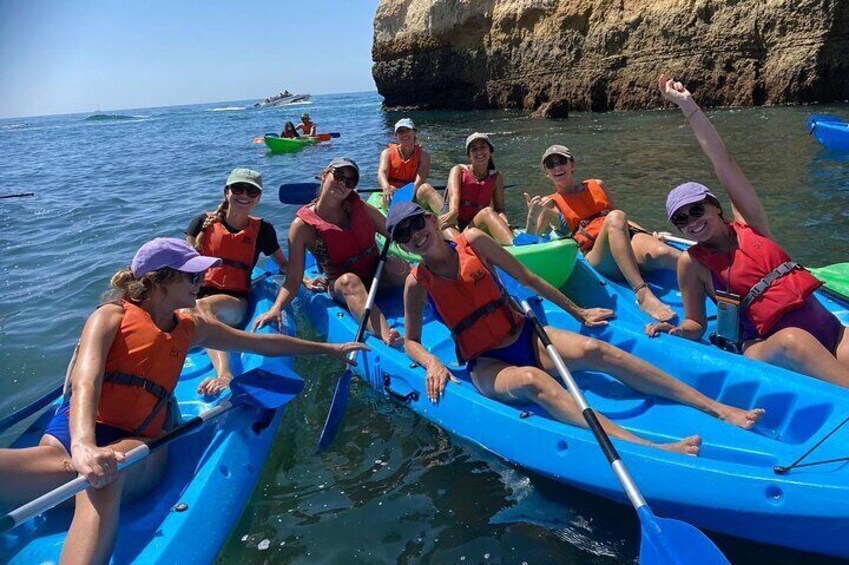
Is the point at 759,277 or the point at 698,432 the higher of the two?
the point at 759,277

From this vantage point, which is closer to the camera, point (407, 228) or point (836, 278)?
point (407, 228)

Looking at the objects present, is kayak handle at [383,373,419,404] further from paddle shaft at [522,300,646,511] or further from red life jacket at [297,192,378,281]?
red life jacket at [297,192,378,281]

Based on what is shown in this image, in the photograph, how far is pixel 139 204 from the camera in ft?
41.5

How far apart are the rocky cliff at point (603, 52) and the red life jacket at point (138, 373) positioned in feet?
61.4

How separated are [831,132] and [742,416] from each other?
9.79 metres

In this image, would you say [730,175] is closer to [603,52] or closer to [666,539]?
[666,539]

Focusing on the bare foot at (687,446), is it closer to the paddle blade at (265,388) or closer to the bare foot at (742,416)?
the bare foot at (742,416)

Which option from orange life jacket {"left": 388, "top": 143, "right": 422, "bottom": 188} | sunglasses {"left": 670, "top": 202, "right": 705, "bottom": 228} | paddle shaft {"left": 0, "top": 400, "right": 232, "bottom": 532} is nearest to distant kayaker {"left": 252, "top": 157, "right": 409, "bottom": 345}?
paddle shaft {"left": 0, "top": 400, "right": 232, "bottom": 532}

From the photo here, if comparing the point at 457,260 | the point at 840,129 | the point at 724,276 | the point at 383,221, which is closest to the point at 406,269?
the point at 383,221

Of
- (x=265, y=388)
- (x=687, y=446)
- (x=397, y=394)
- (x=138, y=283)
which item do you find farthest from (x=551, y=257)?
(x=138, y=283)

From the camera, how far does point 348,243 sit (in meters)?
5.00

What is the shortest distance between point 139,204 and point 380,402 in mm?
9998

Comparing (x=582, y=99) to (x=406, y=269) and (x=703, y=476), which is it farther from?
(x=703, y=476)

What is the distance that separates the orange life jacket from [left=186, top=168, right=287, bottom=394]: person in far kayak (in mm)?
2955
